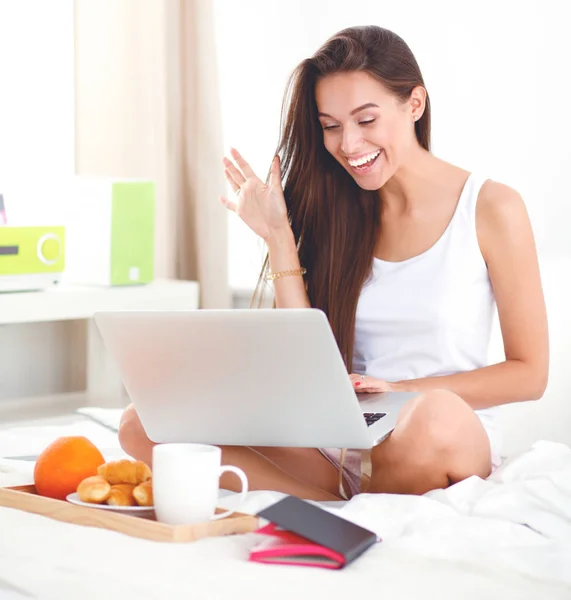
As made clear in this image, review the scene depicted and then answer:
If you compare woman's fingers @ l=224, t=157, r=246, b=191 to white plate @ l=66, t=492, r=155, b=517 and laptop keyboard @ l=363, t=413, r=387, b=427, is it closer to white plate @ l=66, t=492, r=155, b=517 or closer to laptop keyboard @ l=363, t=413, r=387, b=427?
laptop keyboard @ l=363, t=413, r=387, b=427

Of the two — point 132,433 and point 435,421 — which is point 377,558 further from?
point 132,433

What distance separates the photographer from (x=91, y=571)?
1136 millimetres

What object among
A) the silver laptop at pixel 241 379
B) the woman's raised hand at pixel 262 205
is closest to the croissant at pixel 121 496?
the silver laptop at pixel 241 379

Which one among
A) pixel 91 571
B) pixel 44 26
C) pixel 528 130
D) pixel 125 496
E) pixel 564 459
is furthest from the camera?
pixel 44 26

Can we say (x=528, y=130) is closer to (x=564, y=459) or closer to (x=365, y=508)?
(x=564, y=459)

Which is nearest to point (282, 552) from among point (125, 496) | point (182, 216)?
point (125, 496)

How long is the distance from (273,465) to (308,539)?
52cm

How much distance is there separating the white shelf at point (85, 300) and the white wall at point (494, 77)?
0.92 meters

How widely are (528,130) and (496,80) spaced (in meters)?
0.18

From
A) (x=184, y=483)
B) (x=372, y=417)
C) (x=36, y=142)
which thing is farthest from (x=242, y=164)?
(x=36, y=142)

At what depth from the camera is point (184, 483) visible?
1244 mm

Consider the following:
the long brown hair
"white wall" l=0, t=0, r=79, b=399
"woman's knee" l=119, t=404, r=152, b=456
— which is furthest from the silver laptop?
"white wall" l=0, t=0, r=79, b=399

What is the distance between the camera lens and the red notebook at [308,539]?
116cm

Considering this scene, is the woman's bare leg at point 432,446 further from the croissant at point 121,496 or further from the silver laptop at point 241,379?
the croissant at point 121,496
